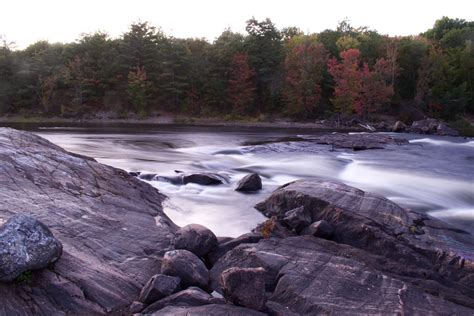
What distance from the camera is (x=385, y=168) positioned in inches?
877

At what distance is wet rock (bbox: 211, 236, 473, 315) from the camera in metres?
7.06

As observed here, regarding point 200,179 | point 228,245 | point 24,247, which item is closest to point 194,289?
point 228,245

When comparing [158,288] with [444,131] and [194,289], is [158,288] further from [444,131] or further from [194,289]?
[444,131]

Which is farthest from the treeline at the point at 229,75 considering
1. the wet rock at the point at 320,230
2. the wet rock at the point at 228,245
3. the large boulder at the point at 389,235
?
the wet rock at the point at 228,245

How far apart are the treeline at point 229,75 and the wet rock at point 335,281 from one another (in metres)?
49.4

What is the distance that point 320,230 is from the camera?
398 inches

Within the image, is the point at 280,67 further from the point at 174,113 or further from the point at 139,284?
the point at 139,284

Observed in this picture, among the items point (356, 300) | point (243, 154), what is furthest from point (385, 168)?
point (356, 300)

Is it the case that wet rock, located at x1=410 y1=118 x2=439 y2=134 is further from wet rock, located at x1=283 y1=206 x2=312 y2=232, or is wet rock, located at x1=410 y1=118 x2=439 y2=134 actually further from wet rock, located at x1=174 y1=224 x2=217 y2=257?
wet rock, located at x1=174 y1=224 x2=217 y2=257

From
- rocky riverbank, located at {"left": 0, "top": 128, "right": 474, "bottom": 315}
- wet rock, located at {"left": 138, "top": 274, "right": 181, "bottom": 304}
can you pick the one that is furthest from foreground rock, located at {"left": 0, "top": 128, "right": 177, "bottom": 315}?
wet rock, located at {"left": 138, "top": 274, "right": 181, "bottom": 304}

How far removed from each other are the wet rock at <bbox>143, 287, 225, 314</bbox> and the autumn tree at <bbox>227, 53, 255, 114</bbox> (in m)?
54.2

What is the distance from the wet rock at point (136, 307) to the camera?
691cm

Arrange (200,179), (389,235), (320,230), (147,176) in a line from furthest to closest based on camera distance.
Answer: (147,176) → (200,179) → (320,230) → (389,235)

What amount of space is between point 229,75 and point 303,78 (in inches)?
468
